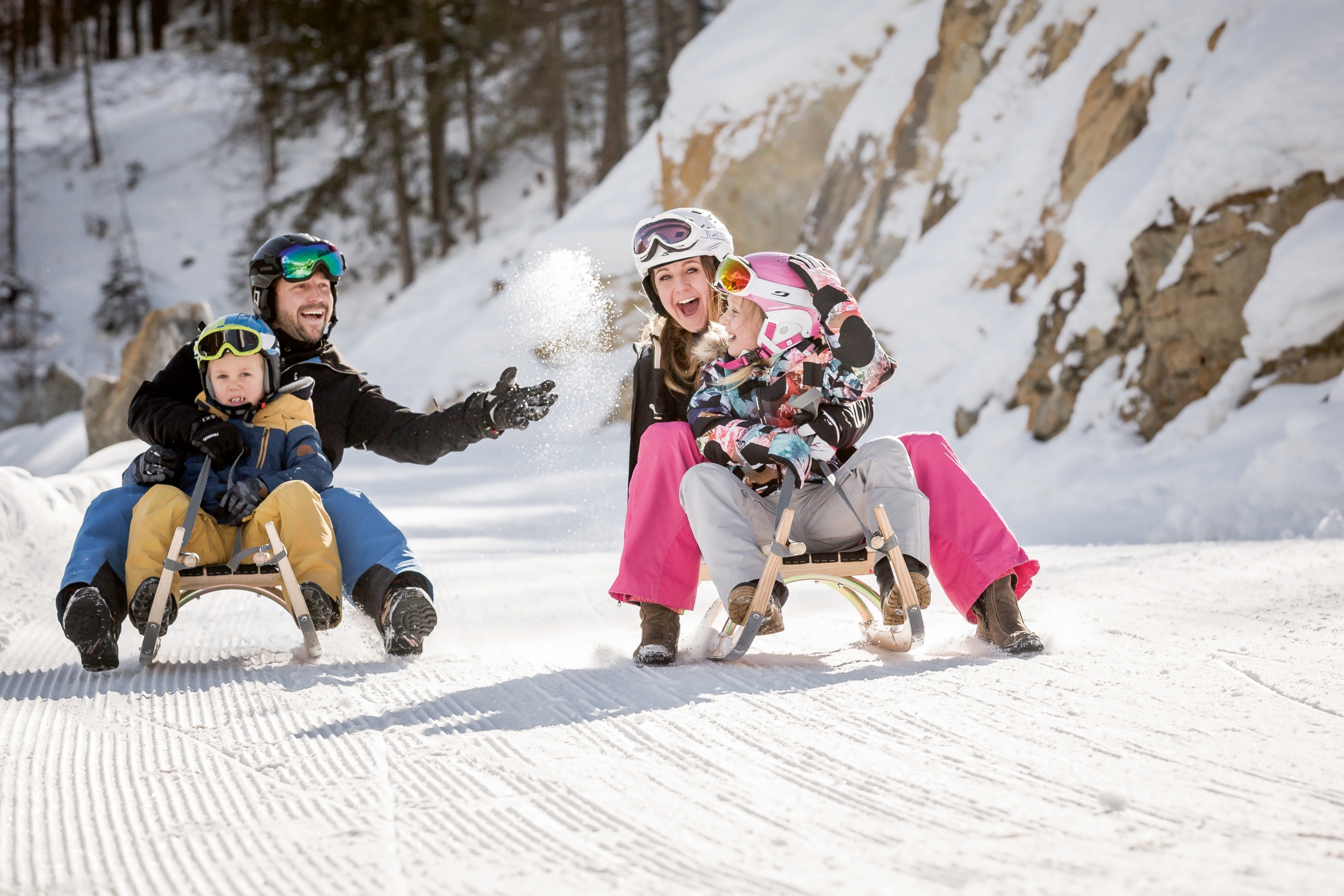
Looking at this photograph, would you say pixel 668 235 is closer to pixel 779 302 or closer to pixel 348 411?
pixel 779 302

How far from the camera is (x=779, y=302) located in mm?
3184

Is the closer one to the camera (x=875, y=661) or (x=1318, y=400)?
(x=875, y=661)

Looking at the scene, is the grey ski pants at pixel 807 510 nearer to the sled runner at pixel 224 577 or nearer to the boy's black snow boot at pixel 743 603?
the boy's black snow boot at pixel 743 603

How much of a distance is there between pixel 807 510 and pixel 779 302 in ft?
1.95

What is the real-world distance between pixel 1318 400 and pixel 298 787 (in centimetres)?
567

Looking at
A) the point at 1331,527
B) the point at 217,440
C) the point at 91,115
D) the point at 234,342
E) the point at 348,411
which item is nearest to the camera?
the point at 217,440

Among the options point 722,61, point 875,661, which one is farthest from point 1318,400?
point 722,61

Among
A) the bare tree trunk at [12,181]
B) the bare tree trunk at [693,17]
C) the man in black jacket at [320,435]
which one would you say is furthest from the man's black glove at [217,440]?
the bare tree trunk at [12,181]

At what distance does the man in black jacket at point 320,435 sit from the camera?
317 cm

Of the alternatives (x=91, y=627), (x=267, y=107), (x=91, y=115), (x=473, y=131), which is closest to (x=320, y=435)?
(x=91, y=627)

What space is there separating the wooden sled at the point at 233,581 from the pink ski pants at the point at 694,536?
0.90m

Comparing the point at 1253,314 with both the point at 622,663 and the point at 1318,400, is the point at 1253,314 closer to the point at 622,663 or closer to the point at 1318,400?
the point at 1318,400

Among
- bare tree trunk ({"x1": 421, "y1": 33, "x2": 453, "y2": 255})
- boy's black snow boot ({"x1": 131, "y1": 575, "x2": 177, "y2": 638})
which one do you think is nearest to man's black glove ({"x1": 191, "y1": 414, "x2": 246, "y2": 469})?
boy's black snow boot ({"x1": 131, "y1": 575, "x2": 177, "y2": 638})

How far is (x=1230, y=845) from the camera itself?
1.54 meters
